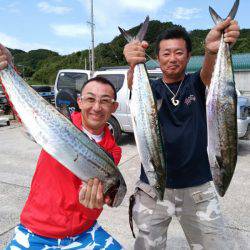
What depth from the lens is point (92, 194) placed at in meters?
2.28

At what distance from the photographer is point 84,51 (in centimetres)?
5975

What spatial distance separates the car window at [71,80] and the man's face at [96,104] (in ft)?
28.6

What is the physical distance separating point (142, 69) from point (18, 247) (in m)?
1.46

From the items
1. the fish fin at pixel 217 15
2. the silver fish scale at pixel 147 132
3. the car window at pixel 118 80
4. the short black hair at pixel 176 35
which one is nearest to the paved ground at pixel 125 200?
the car window at pixel 118 80

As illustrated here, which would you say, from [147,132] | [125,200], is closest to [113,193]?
[147,132]

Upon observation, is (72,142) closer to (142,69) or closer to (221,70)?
(142,69)

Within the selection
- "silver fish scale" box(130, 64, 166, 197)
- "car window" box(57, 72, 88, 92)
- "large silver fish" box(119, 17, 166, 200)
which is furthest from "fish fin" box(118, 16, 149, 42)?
"car window" box(57, 72, 88, 92)

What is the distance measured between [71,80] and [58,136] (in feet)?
31.7


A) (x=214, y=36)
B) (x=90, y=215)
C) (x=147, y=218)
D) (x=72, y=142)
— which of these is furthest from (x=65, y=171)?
(x=214, y=36)

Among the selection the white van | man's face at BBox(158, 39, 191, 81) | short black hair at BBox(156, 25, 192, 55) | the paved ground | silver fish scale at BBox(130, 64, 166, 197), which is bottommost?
the paved ground

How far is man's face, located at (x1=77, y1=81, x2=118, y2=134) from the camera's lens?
8.68 feet

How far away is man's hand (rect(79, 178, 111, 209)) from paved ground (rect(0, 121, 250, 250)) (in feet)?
7.31

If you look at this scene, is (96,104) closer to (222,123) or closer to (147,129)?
(147,129)

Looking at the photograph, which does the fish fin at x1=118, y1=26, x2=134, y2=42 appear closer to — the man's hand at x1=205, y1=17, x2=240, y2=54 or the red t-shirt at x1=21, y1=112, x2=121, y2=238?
the man's hand at x1=205, y1=17, x2=240, y2=54
